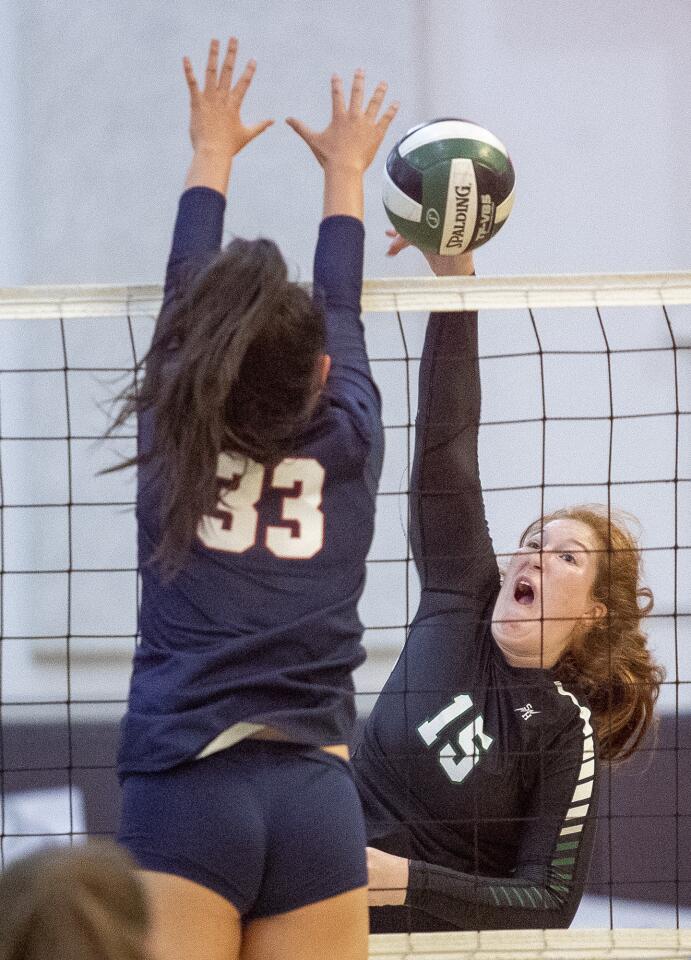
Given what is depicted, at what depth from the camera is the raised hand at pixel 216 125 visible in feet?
6.66

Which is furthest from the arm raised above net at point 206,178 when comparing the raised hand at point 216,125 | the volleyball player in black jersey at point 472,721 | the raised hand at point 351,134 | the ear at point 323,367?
the volleyball player in black jersey at point 472,721

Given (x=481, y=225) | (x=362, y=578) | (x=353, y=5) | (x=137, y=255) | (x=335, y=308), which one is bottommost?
(x=362, y=578)

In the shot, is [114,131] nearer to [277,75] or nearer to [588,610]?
[277,75]

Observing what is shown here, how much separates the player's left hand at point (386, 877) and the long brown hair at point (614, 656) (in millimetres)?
569

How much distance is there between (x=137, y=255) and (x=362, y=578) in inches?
140

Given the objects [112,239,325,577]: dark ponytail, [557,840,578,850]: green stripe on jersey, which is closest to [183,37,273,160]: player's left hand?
[112,239,325,577]: dark ponytail

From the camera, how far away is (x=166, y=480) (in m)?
1.81

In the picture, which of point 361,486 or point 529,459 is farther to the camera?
point 529,459

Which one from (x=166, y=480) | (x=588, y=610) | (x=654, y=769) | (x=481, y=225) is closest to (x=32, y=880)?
(x=166, y=480)

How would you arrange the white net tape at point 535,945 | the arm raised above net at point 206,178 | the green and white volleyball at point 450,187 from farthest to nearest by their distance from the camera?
the white net tape at point 535,945, the green and white volleyball at point 450,187, the arm raised above net at point 206,178

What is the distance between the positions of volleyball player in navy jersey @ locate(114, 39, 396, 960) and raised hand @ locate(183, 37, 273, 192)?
193 mm

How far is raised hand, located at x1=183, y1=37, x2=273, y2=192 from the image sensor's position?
2.03 metres

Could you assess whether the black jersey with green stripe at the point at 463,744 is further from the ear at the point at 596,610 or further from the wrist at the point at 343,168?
the wrist at the point at 343,168

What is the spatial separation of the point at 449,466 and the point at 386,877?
828 millimetres
